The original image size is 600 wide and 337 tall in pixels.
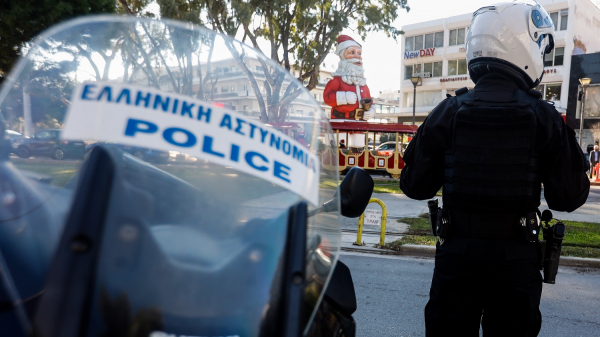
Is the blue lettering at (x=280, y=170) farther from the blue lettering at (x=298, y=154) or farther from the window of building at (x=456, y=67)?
the window of building at (x=456, y=67)

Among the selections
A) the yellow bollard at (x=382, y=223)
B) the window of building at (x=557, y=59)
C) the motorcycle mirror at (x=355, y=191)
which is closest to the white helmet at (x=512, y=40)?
the motorcycle mirror at (x=355, y=191)

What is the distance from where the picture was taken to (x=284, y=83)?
4.78 feet

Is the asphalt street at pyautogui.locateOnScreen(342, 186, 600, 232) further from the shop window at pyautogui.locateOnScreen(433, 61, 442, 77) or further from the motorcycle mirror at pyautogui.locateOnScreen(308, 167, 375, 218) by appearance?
the shop window at pyautogui.locateOnScreen(433, 61, 442, 77)

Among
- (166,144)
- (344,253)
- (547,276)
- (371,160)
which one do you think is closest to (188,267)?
(166,144)

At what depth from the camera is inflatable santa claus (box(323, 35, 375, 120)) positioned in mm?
18966

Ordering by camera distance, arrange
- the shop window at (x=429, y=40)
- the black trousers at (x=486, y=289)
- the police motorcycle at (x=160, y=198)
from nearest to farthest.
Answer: the police motorcycle at (x=160, y=198)
the black trousers at (x=486, y=289)
the shop window at (x=429, y=40)

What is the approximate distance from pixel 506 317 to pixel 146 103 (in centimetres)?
172

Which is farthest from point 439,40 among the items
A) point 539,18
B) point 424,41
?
point 539,18

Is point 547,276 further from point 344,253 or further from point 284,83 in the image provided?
point 344,253

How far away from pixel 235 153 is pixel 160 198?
0.24 meters

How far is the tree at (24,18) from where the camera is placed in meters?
8.14

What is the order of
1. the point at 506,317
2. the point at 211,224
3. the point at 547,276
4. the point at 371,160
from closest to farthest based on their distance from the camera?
the point at 211,224
the point at 506,317
the point at 547,276
the point at 371,160

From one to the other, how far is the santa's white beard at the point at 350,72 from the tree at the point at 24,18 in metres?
11.8

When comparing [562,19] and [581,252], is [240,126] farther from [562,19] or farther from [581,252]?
[562,19]
